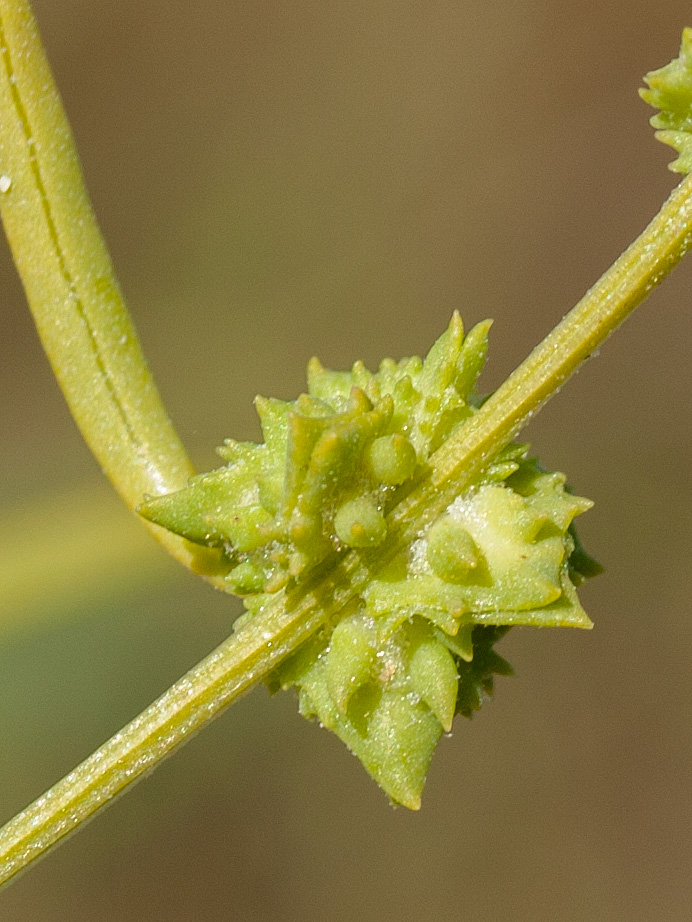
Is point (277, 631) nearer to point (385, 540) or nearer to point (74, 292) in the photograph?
point (385, 540)

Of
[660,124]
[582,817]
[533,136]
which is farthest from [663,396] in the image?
[660,124]

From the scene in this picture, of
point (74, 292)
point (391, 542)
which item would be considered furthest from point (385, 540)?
point (74, 292)

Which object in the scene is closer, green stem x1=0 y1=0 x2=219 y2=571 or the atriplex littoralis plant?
the atriplex littoralis plant

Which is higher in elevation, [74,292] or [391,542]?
[74,292]

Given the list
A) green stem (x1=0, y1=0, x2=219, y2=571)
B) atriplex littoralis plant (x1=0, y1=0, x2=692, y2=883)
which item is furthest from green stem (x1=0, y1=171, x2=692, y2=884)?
green stem (x1=0, y1=0, x2=219, y2=571)

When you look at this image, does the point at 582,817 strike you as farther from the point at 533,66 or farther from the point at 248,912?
the point at 533,66

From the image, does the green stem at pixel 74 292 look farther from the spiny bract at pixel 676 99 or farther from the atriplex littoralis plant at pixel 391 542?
the spiny bract at pixel 676 99

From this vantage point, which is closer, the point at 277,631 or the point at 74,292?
the point at 277,631

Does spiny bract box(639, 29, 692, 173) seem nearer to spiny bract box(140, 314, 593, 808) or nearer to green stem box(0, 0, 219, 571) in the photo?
spiny bract box(140, 314, 593, 808)

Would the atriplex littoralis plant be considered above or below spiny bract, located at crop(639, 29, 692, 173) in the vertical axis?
below
